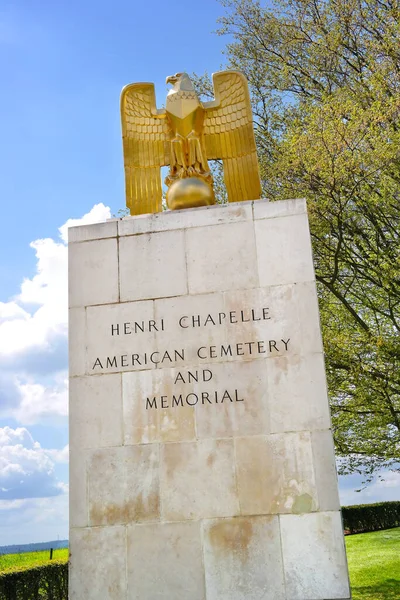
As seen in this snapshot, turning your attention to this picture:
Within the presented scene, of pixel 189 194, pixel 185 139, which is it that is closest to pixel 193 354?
pixel 189 194

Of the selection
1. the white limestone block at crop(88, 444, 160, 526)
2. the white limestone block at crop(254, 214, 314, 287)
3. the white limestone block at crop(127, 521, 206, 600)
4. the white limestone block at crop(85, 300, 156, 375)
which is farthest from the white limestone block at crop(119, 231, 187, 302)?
the white limestone block at crop(127, 521, 206, 600)

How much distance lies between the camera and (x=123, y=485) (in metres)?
6.85

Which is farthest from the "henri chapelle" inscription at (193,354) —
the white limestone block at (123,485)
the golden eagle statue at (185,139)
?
the golden eagle statue at (185,139)

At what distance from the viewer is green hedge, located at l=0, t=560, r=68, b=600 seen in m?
11.1

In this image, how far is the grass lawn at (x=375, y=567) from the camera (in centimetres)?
1379

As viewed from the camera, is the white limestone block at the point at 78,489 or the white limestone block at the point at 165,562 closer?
the white limestone block at the point at 165,562

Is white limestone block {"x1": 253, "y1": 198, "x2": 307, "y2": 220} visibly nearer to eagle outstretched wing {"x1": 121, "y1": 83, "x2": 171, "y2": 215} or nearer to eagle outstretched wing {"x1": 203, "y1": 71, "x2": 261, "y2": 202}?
eagle outstretched wing {"x1": 203, "y1": 71, "x2": 261, "y2": 202}

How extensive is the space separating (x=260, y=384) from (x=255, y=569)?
1753 millimetres

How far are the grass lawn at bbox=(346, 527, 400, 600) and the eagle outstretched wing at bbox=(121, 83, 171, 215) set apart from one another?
9.23 m

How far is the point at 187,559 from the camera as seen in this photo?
21.3ft

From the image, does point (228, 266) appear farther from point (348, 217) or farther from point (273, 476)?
point (348, 217)

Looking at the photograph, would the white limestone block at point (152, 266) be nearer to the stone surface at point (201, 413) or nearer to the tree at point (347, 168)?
the stone surface at point (201, 413)

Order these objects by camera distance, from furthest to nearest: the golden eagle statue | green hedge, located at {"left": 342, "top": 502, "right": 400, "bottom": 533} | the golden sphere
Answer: green hedge, located at {"left": 342, "top": 502, "right": 400, "bottom": 533}
the golden eagle statue
the golden sphere

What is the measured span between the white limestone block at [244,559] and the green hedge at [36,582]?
5.91m
